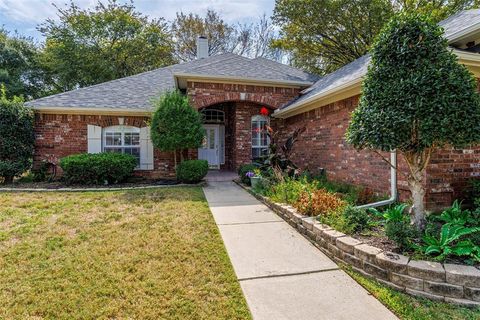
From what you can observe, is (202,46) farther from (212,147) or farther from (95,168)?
(95,168)

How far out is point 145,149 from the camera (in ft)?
33.8

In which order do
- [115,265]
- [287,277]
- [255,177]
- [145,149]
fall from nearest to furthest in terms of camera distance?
[287,277] < [115,265] < [255,177] < [145,149]

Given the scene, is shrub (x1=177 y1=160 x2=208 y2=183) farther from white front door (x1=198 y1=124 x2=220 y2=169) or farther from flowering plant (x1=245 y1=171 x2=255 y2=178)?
white front door (x1=198 y1=124 x2=220 y2=169)

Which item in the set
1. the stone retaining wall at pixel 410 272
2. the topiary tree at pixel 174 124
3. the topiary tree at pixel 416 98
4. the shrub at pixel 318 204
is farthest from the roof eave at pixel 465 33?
the topiary tree at pixel 174 124

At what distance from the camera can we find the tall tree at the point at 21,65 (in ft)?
67.3

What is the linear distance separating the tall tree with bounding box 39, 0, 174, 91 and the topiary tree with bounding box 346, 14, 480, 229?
21.2 metres

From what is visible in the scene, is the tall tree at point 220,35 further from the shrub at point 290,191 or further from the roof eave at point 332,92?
the shrub at point 290,191

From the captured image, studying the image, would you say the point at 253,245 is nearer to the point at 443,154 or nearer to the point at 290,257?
the point at 290,257

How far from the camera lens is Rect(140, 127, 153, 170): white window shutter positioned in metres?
10.3

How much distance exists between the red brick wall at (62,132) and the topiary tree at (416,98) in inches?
339

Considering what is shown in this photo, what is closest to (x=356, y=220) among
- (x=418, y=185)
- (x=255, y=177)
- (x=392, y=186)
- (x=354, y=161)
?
(x=418, y=185)

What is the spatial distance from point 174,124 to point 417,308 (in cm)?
762

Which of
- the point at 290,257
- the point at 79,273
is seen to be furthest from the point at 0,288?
the point at 290,257

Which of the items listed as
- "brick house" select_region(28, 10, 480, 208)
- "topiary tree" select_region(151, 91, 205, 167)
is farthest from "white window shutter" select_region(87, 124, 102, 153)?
"topiary tree" select_region(151, 91, 205, 167)
